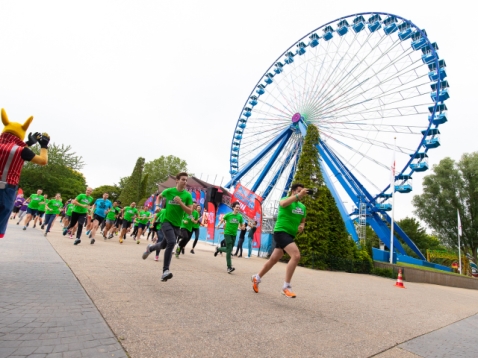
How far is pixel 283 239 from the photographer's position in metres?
4.66

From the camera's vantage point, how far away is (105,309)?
2967 mm

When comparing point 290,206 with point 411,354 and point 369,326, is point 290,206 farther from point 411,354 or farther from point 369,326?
point 411,354

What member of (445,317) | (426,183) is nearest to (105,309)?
(445,317)

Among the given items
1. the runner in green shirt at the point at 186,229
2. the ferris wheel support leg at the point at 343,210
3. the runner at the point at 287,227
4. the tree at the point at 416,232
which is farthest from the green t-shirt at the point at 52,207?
the tree at the point at 416,232

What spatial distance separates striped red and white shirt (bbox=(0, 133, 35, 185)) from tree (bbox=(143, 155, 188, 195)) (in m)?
63.9

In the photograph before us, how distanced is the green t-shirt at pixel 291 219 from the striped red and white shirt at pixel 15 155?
11.5ft

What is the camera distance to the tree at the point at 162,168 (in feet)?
218

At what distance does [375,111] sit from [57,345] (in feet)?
73.0

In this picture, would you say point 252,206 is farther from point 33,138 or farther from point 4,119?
point 4,119

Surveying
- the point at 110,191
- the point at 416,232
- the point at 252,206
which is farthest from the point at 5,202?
the point at 110,191

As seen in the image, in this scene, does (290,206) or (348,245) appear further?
(348,245)

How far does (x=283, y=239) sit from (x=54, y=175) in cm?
Answer: 4921

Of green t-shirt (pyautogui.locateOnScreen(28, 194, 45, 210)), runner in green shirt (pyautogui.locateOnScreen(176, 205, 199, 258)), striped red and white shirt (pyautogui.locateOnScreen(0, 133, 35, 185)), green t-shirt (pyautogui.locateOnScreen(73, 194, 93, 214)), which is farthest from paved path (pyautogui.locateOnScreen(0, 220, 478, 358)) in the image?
green t-shirt (pyautogui.locateOnScreen(28, 194, 45, 210))

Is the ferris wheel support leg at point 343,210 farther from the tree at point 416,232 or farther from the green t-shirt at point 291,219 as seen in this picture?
the tree at point 416,232
